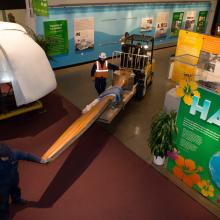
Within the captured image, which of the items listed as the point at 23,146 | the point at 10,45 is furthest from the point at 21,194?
the point at 10,45

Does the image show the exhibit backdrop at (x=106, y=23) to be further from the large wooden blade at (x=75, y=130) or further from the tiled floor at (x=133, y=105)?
the large wooden blade at (x=75, y=130)

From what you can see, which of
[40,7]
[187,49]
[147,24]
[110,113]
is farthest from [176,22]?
[110,113]

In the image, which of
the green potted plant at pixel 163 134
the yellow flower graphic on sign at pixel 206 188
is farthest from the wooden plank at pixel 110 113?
the yellow flower graphic on sign at pixel 206 188

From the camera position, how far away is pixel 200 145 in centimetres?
403

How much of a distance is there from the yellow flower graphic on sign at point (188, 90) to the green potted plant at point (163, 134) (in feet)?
1.79

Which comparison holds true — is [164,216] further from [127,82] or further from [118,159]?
[127,82]

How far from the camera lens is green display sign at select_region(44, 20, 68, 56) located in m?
8.43

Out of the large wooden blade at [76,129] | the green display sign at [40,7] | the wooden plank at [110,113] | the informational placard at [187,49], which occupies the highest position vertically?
the green display sign at [40,7]

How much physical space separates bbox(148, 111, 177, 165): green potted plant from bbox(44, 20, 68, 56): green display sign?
211 inches

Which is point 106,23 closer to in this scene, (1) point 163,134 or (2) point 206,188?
(1) point 163,134

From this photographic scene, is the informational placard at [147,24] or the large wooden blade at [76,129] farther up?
the informational placard at [147,24]

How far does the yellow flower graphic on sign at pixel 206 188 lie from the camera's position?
4.12m

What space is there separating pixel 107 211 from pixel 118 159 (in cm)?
129

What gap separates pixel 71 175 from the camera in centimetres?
458
